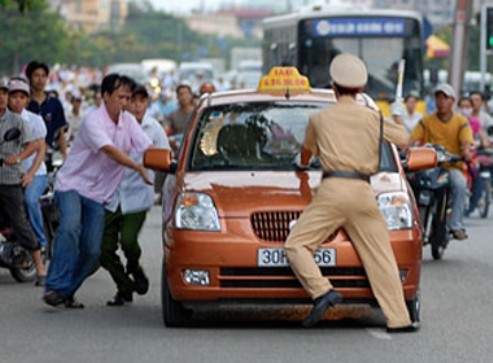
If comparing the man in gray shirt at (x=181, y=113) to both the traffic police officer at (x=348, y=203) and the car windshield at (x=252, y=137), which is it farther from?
the traffic police officer at (x=348, y=203)

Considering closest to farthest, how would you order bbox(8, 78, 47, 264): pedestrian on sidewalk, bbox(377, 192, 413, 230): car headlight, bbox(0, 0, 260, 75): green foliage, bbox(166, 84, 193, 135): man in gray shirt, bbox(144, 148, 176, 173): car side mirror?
bbox(377, 192, 413, 230): car headlight → bbox(144, 148, 176, 173): car side mirror → bbox(8, 78, 47, 264): pedestrian on sidewalk → bbox(166, 84, 193, 135): man in gray shirt → bbox(0, 0, 260, 75): green foliage

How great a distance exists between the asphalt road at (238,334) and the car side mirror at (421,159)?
1.05m

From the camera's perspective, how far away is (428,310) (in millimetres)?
14188

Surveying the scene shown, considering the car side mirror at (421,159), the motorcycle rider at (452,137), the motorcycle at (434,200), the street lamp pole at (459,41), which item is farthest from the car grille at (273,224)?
the street lamp pole at (459,41)

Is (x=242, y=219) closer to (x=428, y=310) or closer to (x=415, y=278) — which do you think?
(x=415, y=278)

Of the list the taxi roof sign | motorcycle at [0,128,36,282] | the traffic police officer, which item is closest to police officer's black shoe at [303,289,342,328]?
the traffic police officer

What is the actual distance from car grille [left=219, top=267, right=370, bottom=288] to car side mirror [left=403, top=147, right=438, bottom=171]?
1.36 metres

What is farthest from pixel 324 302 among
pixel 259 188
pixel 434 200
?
pixel 434 200

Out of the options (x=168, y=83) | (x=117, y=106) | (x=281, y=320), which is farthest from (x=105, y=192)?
(x=168, y=83)

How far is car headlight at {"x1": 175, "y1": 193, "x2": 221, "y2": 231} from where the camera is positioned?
12.6 m

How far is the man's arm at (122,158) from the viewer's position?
45.3 feet

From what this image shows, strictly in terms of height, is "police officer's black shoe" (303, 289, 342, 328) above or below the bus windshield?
above

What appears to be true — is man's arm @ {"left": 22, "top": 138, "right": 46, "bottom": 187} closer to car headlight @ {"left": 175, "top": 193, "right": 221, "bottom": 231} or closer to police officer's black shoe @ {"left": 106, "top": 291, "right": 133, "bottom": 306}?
police officer's black shoe @ {"left": 106, "top": 291, "right": 133, "bottom": 306}

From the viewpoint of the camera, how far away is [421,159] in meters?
13.7
